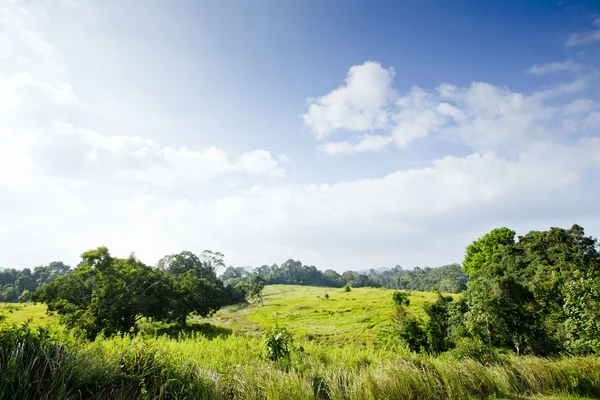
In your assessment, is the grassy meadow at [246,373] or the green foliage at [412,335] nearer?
the grassy meadow at [246,373]

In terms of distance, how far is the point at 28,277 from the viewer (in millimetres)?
87375

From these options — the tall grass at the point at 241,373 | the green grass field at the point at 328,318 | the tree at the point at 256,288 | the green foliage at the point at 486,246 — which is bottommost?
the green grass field at the point at 328,318

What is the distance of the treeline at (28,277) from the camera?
77.8 meters

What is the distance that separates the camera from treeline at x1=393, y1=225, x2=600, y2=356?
18406 mm

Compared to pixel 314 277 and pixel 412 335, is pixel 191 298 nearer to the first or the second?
pixel 412 335

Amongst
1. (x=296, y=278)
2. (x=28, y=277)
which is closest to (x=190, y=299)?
(x=28, y=277)

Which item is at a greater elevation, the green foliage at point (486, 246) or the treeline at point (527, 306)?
the green foliage at point (486, 246)

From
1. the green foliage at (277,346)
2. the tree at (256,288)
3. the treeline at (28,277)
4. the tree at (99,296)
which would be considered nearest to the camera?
the green foliage at (277,346)

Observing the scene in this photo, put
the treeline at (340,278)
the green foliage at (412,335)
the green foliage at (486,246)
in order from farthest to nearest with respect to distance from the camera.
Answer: the treeline at (340,278) → the green foliage at (486,246) → the green foliage at (412,335)

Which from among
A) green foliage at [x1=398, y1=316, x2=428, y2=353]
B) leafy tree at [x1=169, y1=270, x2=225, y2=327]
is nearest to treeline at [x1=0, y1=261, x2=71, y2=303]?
leafy tree at [x1=169, y1=270, x2=225, y2=327]

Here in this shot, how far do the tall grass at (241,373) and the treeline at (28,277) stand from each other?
90321 mm

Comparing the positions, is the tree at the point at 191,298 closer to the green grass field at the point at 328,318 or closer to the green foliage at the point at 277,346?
the green grass field at the point at 328,318

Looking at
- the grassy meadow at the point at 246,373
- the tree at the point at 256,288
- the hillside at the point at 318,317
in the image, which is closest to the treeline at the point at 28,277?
the hillside at the point at 318,317

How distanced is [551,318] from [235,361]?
24.7 metres
